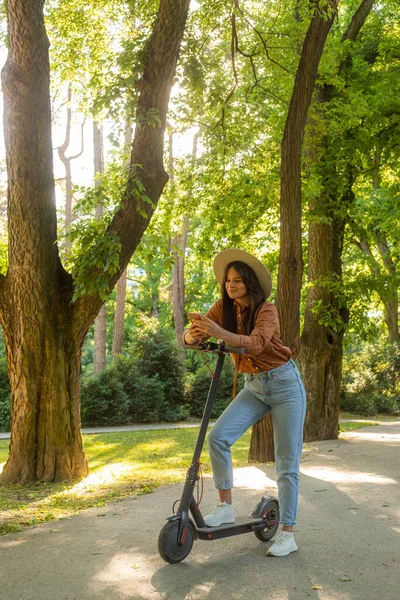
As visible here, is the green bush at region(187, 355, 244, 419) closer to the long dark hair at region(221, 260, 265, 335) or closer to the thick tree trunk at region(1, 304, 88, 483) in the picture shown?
the thick tree trunk at region(1, 304, 88, 483)

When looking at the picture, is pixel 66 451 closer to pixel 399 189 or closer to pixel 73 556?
pixel 73 556

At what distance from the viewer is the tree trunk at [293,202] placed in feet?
36.6

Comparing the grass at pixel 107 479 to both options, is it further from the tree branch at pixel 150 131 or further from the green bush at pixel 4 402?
the green bush at pixel 4 402

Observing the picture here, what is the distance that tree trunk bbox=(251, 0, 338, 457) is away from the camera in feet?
36.6

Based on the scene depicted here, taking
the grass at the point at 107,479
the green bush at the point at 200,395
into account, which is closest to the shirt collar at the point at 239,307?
the grass at the point at 107,479

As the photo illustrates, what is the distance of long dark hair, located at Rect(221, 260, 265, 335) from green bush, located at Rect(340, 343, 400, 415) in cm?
2256

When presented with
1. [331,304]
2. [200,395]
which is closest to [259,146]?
[331,304]

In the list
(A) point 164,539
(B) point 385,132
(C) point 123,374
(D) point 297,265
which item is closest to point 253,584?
(A) point 164,539

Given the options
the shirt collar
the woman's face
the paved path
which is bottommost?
the paved path

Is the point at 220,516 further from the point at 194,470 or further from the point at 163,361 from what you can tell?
the point at 163,361

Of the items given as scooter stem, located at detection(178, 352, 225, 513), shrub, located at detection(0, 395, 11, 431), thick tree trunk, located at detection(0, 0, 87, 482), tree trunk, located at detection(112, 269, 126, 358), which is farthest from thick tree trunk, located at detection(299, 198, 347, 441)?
tree trunk, located at detection(112, 269, 126, 358)

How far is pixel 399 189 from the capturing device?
→ 1861cm

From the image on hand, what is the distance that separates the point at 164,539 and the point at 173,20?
6928 millimetres

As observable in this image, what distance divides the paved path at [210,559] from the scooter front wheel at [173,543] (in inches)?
3.3
